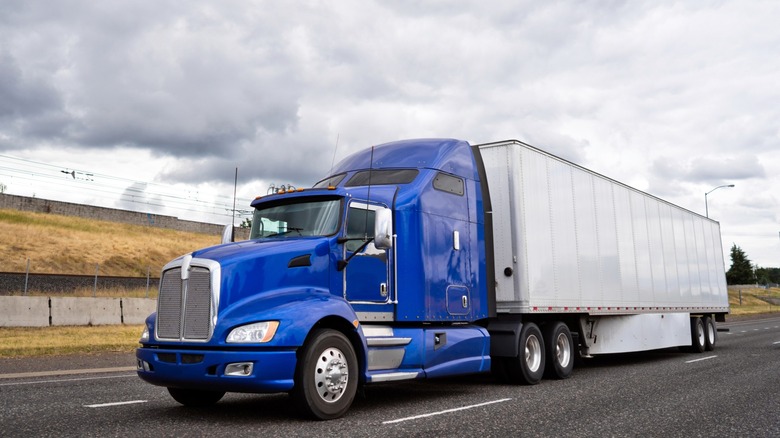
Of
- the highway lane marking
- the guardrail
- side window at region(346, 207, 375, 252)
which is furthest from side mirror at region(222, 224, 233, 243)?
the guardrail

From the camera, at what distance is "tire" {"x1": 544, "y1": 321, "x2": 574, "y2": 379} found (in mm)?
11852

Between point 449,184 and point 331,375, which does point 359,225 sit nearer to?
point 331,375

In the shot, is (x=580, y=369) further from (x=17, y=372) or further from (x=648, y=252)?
(x=17, y=372)

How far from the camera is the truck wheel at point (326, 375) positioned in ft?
23.5

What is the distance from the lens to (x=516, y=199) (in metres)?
11.5

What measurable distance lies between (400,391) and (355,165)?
360 cm

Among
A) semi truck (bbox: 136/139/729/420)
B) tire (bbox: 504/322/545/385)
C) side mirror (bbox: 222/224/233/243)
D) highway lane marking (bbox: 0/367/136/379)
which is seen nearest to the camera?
semi truck (bbox: 136/139/729/420)

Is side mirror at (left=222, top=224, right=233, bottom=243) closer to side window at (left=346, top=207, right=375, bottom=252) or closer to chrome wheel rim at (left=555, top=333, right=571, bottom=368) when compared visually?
side window at (left=346, top=207, right=375, bottom=252)

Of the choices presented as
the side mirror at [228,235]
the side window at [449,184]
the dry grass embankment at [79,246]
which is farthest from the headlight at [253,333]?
the dry grass embankment at [79,246]

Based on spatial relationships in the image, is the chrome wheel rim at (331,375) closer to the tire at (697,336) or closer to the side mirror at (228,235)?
the side mirror at (228,235)

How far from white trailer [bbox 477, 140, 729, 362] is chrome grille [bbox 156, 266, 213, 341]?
541 cm

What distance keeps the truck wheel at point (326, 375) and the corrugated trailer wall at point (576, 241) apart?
14.4 ft

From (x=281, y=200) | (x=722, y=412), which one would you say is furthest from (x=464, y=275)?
(x=722, y=412)

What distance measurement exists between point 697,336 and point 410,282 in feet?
43.0
